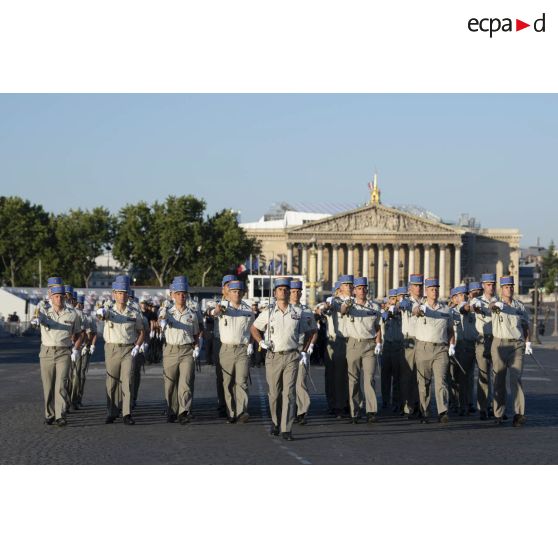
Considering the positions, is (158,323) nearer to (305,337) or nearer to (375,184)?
(305,337)

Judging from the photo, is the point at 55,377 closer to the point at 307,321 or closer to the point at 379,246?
the point at 307,321

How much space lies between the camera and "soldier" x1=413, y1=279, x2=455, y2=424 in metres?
15.0

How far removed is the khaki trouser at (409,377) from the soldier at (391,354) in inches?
12.4

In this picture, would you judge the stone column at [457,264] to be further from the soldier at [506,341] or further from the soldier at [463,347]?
the soldier at [506,341]

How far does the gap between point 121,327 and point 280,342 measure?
6.94ft

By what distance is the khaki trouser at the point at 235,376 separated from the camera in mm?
14828

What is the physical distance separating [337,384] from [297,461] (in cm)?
514

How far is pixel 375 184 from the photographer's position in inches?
5364

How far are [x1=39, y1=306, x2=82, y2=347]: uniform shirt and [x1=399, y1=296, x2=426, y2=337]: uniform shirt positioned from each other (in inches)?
165

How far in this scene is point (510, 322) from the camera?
49.3 ft

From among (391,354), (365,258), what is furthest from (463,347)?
(365,258)

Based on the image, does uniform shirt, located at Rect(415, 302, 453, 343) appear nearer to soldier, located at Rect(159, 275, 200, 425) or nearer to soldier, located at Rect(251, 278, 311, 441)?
soldier, located at Rect(251, 278, 311, 441)

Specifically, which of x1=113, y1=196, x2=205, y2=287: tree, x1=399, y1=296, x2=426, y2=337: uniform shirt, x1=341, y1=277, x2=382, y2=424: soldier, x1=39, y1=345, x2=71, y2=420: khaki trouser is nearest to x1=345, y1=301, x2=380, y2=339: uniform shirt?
x1=341, y1=277, x2=382, y2=424: soldier

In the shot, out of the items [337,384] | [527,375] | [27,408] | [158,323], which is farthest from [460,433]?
[527,375]
